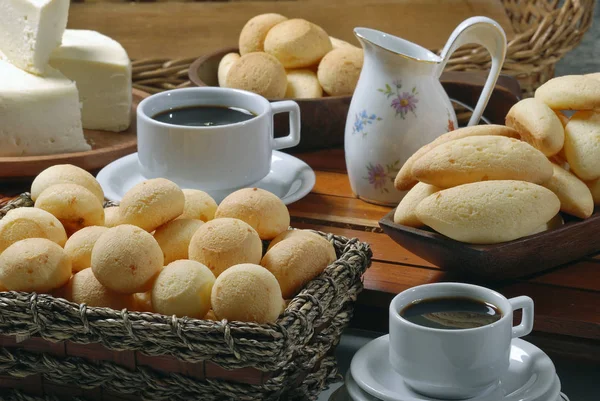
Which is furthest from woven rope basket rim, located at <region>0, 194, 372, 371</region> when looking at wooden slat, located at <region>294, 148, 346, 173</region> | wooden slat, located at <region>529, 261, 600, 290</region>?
wooden slat, located at <region>294, 148, 346, 173</region>

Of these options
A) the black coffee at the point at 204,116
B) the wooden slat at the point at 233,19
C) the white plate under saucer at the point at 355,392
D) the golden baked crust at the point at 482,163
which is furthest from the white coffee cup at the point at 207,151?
the wooden slat at the point at 233,19

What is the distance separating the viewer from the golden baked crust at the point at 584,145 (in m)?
0.81

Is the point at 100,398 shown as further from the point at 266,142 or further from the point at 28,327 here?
the point at 266,142

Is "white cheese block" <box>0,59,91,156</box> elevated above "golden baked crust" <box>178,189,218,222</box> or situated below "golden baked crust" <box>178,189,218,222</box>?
below

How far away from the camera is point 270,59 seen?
3.66ft

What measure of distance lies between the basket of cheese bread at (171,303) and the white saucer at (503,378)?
0.04 metres

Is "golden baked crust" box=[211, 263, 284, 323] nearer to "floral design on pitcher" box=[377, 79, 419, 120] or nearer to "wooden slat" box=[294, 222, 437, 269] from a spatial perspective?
"wooden slat" box=[294, 222, 437, 269]

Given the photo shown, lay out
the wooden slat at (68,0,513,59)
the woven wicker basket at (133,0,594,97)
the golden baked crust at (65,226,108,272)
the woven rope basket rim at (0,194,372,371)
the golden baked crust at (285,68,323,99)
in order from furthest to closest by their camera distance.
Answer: the wooden slat at (68,0,513,59), the woven wicker basket at (133,0,594,97), the golden baked crust at (285,68,323,99), the golden baked crust at (65,226,108,272), the woven rope basket rim at (0,194,372,371)

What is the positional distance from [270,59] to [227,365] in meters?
0.58

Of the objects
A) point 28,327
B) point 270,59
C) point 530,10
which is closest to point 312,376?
point 28,327

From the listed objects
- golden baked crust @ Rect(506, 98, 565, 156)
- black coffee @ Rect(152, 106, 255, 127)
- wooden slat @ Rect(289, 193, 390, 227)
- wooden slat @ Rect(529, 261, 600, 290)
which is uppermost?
golden baked crust @ Rect(506, 98, 565, 156)

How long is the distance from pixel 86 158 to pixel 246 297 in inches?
20.1

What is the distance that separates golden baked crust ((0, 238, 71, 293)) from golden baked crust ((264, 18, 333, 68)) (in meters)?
0.55

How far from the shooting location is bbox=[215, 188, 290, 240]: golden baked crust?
745mm
